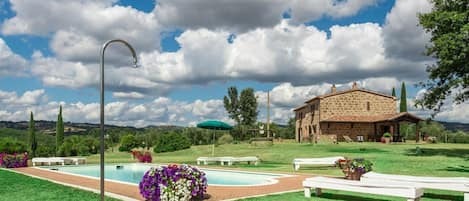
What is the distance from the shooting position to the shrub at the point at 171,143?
3838cm

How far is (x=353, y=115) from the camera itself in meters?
44.4

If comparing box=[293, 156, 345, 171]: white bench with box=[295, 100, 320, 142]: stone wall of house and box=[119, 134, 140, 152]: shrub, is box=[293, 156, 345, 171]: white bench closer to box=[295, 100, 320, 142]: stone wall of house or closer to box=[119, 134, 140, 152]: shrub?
box=[295, 100, 320, 142]: stone wall of house

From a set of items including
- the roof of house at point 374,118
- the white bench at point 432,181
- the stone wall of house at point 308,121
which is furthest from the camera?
the stone wall of house at point 308,121

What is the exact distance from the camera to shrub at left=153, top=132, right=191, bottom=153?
38.4m

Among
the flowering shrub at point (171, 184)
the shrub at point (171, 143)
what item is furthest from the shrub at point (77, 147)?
the flowering shrub at point (171, 184)

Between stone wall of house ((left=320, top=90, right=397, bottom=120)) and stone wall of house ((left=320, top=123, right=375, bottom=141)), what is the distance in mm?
1086

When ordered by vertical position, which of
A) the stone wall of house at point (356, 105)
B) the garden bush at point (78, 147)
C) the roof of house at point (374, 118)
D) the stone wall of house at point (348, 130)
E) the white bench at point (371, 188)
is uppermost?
the stone wall of house at point (356, 105)

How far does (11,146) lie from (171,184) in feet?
108

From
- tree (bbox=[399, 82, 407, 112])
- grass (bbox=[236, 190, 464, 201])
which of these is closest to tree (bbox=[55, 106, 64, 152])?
tree (bbox=[399, 82, 407, 112])

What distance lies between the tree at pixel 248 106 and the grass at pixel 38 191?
52241 mm

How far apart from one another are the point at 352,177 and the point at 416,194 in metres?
4.49

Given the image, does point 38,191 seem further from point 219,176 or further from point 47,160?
point 47,160

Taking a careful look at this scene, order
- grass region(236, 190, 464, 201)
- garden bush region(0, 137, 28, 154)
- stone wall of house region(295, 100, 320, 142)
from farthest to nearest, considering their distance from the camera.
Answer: stone wall of house region(295, 100, 320, 142), garden bush region(0, 137, 28, 154), grass region(236, 190, 464, 201)

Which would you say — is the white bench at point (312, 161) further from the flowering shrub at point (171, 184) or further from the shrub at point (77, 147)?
the shrub at point (77, 147)
